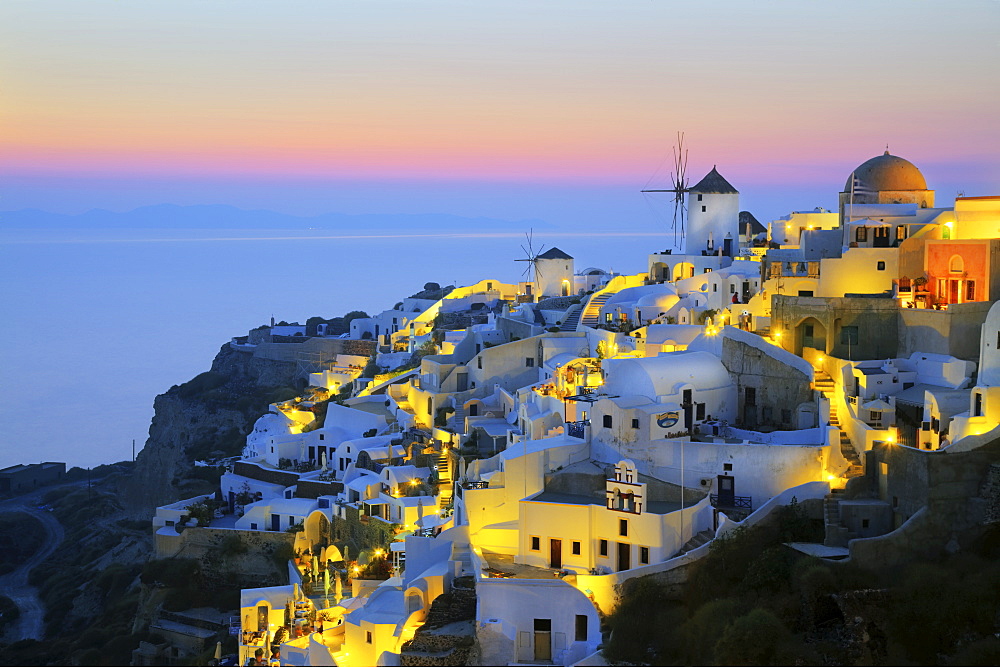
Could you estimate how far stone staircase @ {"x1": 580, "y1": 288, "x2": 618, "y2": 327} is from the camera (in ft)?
114

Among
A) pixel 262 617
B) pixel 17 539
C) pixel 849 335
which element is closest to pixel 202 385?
pixel 17 539

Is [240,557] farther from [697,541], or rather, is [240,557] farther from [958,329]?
[958,329]

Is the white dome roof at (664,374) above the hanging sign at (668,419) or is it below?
above

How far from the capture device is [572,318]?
36.4 m

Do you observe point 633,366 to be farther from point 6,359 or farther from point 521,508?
point 6,359

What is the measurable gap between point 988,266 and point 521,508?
11052mm

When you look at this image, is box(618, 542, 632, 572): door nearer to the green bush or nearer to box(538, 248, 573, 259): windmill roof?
box(538, 248, 573, 259): windmill roof

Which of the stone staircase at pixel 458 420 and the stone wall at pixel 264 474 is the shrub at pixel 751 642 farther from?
the stone wall at pixel 264 474

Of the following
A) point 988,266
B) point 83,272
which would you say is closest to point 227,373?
point 988,266

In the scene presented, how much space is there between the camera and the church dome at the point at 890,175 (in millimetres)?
30812

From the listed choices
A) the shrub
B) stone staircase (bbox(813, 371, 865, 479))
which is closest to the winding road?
stone staircase (bbox(813, 371, 865, 479))

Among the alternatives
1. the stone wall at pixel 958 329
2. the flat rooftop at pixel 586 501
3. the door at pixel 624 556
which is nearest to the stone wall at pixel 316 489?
the flat rooftop at pixel 586 501

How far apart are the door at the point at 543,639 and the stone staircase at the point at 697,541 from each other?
Answer: 2.59m

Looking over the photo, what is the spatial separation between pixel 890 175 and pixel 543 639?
56.0 ft
